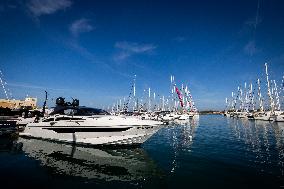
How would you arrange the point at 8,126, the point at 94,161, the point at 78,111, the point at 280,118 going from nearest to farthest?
the point at 94,161 → the point at 78,111 → the point at 8,126 → the point at 280,118

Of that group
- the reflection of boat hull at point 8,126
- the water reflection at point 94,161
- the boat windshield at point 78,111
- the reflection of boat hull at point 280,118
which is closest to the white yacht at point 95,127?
the boat windshield at point 78,111

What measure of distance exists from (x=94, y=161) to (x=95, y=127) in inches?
122

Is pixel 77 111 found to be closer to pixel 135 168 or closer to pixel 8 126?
pixel 135 168

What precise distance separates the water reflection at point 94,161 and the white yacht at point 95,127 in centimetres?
62

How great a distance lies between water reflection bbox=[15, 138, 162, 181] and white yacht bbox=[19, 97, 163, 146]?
2.05ft

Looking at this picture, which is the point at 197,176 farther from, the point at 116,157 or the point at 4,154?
the point at 4,154

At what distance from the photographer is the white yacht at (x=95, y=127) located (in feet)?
49.3

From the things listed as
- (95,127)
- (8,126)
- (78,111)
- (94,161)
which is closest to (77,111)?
(78,111)

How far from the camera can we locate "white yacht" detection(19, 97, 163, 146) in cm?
1504

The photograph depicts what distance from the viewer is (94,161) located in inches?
492

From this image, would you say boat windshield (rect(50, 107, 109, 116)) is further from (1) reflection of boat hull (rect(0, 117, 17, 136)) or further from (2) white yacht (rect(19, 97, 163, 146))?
(1) reflection of boat hull (rect(0, 117, 17, 136))

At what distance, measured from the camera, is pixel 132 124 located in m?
15.0

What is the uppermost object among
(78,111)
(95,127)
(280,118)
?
(78,111)

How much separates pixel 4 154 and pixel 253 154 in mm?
15991
